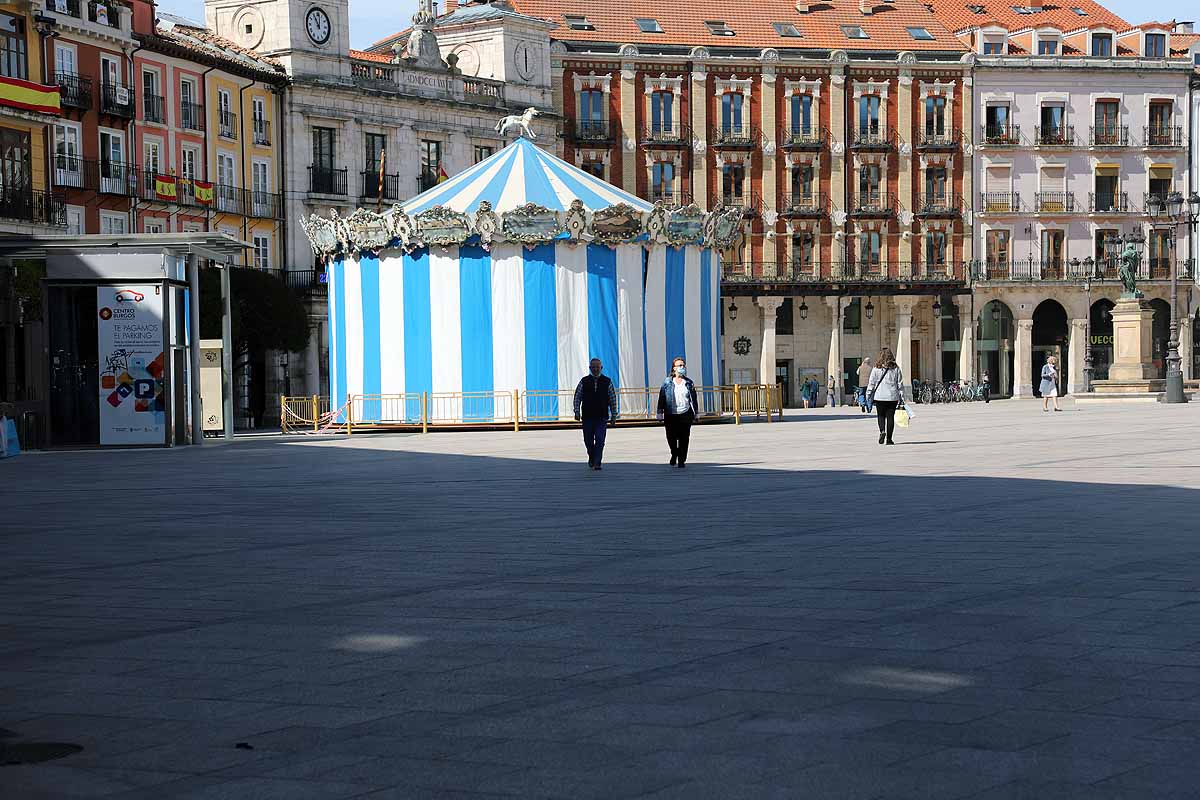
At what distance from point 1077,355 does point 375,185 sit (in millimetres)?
34144

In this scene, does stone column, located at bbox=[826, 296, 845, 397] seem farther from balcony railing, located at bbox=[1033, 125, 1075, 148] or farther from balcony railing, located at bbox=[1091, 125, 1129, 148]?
balcony railing, located at bbox=[1091, 125, 1129, 148]

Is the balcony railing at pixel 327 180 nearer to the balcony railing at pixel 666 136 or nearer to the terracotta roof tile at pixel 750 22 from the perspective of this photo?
the terracotta roof tile at pixel 750 22

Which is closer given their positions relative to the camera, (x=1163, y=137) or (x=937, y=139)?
(x=937, y=139)

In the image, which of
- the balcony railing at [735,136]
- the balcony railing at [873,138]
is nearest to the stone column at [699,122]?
the balcony railing at [735,136]

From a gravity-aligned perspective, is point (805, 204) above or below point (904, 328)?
above

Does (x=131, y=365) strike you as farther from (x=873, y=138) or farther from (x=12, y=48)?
(x=873, y=138)

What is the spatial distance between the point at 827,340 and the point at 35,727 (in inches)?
2796

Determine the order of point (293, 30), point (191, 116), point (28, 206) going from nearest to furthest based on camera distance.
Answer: point (28, 206), point (191, 116), point (293, 30)

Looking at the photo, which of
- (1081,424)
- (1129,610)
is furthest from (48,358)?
(1129,610)

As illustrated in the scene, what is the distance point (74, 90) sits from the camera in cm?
4894

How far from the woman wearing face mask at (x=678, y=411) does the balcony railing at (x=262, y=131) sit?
37610 millimetres

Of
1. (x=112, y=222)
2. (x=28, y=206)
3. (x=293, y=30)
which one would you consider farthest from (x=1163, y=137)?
(x=28, y=206)

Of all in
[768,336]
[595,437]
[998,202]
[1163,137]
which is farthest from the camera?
Result: [1163,137]

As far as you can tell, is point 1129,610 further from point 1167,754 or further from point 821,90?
point 821,90
